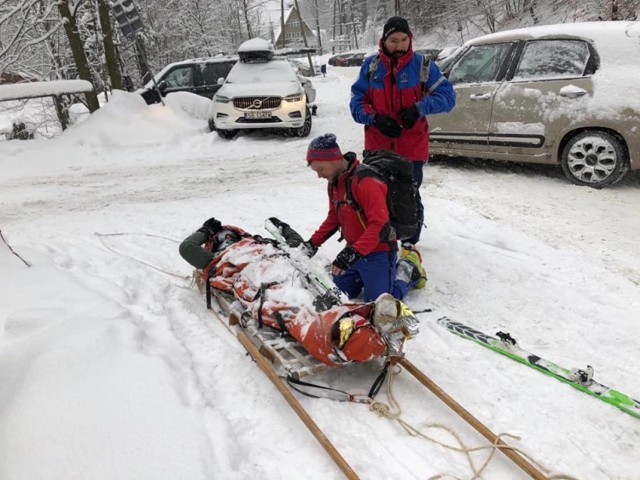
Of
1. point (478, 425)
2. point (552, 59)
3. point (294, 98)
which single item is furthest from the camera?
point (294, 98)

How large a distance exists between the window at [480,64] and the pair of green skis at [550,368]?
4368 mm

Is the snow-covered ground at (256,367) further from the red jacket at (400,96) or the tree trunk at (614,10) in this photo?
the tree trunk at (614,10)

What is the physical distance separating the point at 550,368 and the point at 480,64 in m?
5.04

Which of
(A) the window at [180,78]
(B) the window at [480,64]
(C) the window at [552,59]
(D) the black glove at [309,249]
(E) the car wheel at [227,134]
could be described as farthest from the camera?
(A) the window at [180,78]

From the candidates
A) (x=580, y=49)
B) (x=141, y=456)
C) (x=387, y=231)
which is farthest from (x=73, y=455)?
(x=580, y=49)

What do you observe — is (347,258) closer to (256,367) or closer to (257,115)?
(256,367)

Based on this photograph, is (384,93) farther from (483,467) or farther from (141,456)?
(141,456)

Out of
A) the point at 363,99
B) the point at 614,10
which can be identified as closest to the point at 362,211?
the point at 363,99

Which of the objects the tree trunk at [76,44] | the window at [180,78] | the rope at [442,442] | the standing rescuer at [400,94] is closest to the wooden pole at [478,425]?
the rope at [442,442]

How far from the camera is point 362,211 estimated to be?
3.52 m

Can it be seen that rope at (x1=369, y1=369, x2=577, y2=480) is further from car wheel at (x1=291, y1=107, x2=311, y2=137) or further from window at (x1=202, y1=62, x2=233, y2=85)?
window at (x1=202, y1=62, x2=233, y2=85)

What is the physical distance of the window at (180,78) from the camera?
1276 centimetres

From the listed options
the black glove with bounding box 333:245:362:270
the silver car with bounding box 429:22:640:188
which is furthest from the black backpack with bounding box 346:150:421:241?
the silver car with bounding box 429:22:640:188

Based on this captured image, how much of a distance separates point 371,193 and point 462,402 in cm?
141
